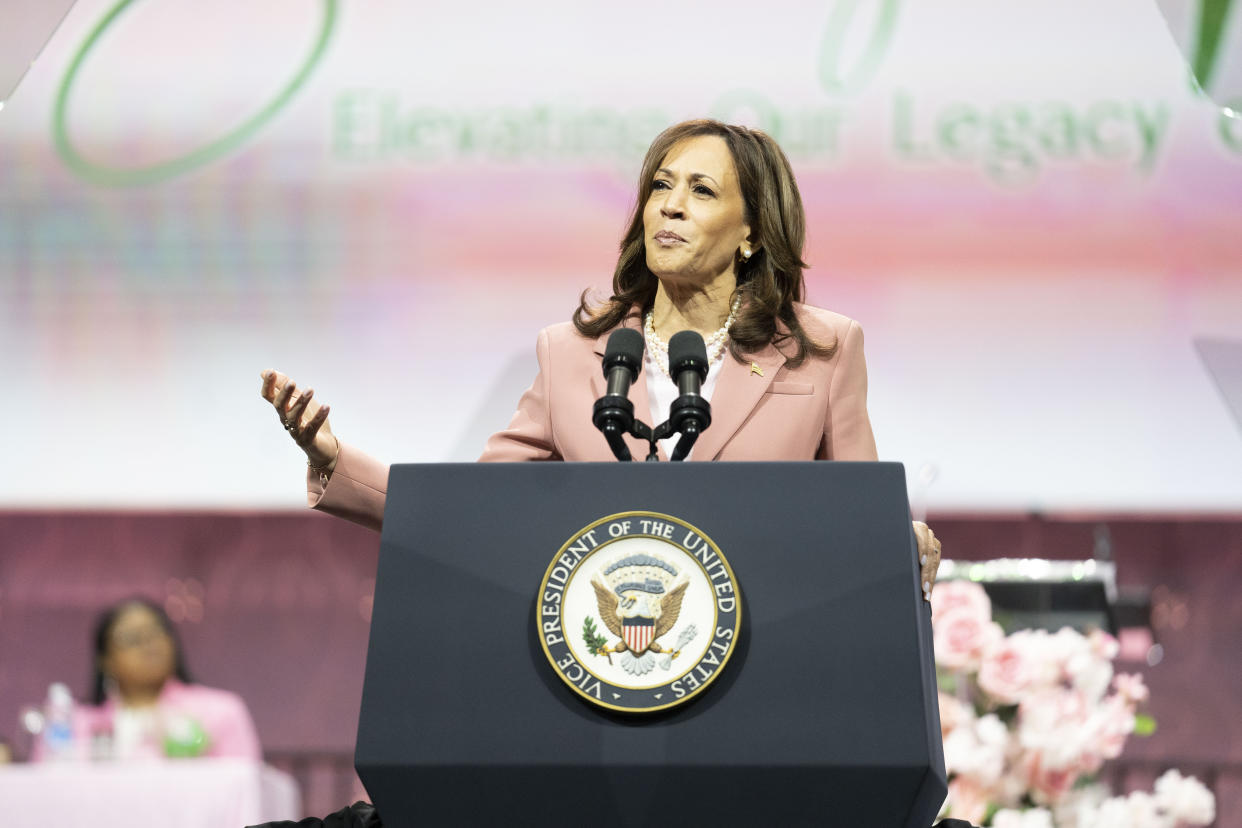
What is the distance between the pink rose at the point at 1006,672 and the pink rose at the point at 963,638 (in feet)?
0.06

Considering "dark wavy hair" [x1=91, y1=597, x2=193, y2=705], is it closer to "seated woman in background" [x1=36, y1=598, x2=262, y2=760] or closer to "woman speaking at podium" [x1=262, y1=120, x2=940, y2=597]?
"seated woman in background" [x1=36, y1=598, x2=262, y2=760]

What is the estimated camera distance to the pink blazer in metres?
1.78

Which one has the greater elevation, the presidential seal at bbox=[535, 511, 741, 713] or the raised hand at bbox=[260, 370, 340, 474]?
the raised hand at bbox=[260, 370, 340, 474]

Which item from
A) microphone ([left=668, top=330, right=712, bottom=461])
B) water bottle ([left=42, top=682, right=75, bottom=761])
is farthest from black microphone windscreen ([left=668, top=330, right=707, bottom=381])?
water bottle ([left=42, top=682, right=75, bottom=761])

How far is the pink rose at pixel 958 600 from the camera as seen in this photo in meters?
2.68

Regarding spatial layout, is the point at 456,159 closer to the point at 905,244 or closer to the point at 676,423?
the point at 905,244

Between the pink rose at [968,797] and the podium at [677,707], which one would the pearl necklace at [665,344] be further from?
the pink rose at [968,797]

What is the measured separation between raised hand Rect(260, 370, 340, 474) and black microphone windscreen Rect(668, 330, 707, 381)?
410 mm

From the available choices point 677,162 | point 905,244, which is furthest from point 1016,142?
point 677,162

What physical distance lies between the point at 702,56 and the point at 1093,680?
1789mm

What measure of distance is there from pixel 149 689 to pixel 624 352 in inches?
128

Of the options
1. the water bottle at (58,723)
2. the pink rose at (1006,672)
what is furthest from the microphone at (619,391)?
the water bottle at (58,723)

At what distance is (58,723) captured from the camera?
13.2 ft

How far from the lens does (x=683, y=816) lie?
4.28ft
